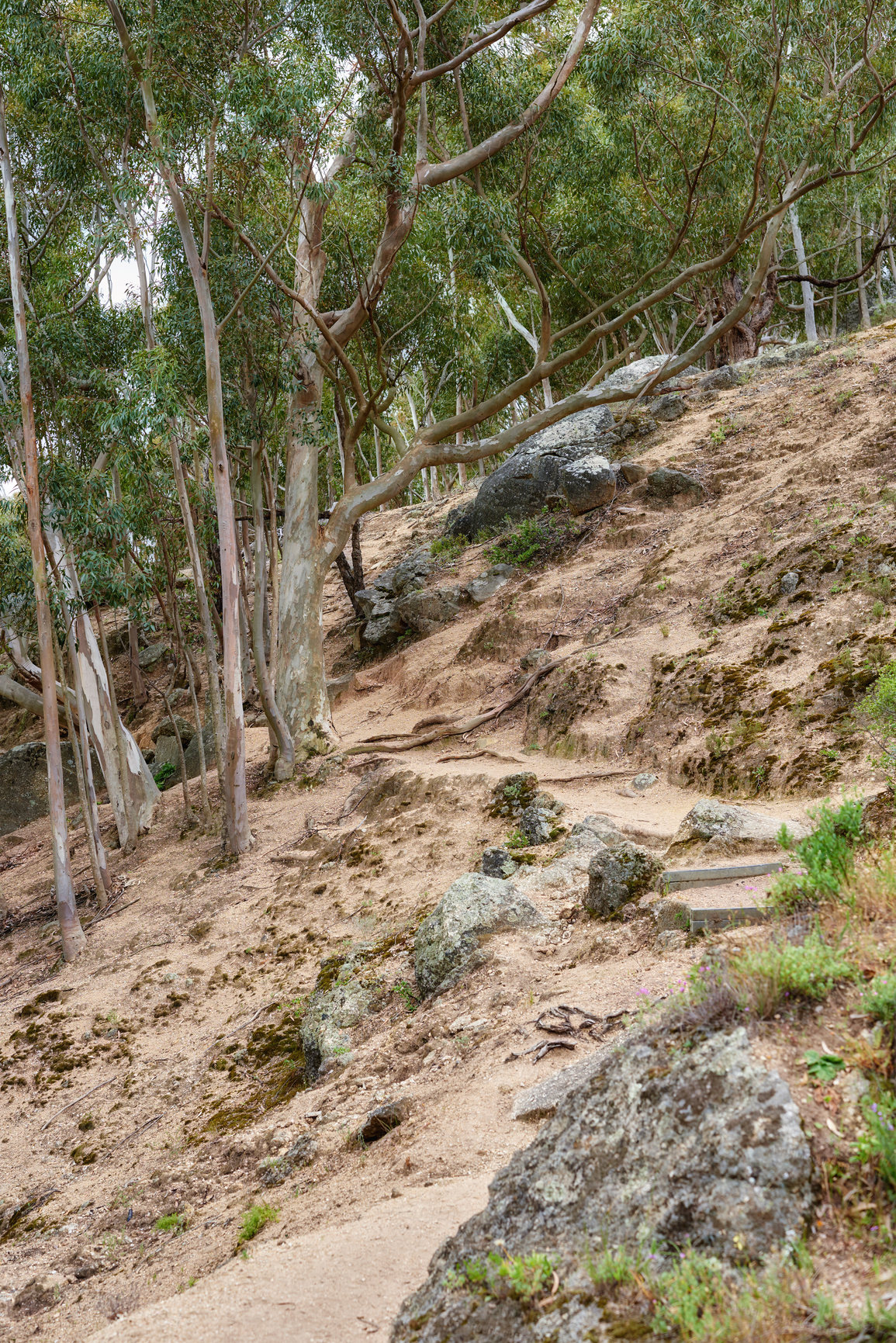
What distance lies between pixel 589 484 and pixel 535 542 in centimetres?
129

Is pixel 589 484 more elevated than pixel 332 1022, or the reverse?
pixel 589 484

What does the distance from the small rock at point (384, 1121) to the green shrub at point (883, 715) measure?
3348mm

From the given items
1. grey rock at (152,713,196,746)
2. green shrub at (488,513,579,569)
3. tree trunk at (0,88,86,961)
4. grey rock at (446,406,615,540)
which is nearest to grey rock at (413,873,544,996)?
tree trunk at (0,88,86,961)

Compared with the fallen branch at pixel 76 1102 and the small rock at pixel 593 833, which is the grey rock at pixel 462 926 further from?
the fallen branch at pixel 76 1102

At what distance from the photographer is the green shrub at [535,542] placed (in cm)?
1519

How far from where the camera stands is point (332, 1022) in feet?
20.4

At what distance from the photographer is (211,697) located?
13172 mm

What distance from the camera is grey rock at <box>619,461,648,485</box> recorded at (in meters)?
15.2

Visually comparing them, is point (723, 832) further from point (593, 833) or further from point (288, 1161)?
point (288, 1161)

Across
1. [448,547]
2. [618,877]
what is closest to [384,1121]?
[618,877]

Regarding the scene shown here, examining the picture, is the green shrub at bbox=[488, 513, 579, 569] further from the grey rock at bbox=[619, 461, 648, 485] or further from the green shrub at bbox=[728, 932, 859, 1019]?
the green shrub at bbox=[728, 932, 859, 1019]

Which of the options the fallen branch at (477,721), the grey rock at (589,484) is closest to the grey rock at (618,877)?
the fallen branch at (477,721)

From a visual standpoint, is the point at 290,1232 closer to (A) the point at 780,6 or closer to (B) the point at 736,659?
(B) the point at 736,659

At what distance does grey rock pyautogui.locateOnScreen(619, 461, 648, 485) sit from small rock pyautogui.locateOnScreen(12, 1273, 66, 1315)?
13296 mm
